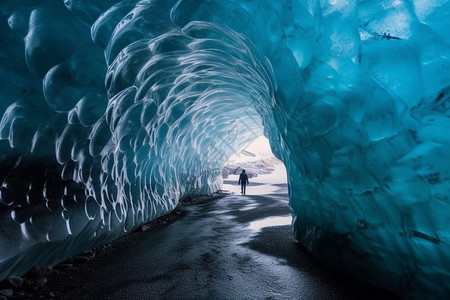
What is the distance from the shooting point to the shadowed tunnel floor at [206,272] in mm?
3291

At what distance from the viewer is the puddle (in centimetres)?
709

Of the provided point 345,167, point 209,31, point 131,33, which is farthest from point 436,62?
point 131,33

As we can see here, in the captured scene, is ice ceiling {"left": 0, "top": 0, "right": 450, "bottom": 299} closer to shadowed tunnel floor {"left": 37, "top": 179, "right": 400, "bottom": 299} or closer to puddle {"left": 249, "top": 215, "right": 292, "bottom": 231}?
shadowed tunnel floor {"left": 37, "top": 179, "right": 400, "bottom": 299}

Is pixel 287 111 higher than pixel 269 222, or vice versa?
pixel 287 111

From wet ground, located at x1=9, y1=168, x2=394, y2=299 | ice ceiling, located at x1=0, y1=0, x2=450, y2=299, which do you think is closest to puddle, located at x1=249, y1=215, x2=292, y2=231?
wet ground, located at x1=9, y1=168, x2=394, y2=299

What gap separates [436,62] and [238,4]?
2.42m

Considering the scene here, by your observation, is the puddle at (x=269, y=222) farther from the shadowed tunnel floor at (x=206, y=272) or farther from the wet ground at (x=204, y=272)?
the shadowed tunnel floor at (x=206, y=272)

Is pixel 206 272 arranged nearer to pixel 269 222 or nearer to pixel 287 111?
pixel 287 111

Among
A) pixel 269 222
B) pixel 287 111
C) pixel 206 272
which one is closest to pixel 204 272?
pixel 206 272

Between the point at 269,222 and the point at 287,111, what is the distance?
4144mm

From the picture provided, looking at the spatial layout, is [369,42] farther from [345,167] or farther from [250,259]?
[250,259]

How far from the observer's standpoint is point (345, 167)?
11.6 ft

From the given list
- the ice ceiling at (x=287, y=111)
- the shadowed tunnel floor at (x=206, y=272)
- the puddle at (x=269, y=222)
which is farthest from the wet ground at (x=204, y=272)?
the puddle at (x=269, y=222)

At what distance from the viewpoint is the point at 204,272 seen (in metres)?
4.00
